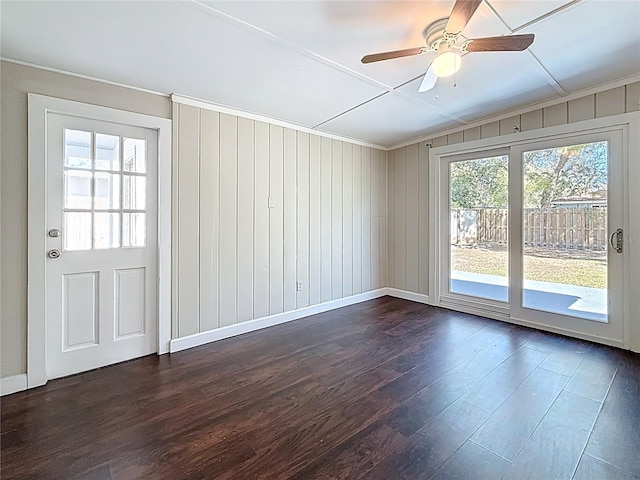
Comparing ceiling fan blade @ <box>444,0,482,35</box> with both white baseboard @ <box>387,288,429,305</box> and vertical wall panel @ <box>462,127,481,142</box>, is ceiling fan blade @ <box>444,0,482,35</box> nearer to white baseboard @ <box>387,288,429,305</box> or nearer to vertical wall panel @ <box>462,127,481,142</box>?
vertical wall panel @ <box>462,127,481,142</box>

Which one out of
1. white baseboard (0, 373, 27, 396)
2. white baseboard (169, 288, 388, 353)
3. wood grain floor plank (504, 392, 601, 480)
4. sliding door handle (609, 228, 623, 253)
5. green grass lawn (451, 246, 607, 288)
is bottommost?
wood grain floor plank (504, 392, 601, 480)

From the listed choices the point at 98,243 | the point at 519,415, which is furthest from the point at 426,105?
the point at 98,243

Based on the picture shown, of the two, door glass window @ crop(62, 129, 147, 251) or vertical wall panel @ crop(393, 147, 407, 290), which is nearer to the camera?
door glass window @ crop(62, 129, 147, 251)

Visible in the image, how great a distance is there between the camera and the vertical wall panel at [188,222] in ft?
9.96

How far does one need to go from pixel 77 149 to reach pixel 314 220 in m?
2.54

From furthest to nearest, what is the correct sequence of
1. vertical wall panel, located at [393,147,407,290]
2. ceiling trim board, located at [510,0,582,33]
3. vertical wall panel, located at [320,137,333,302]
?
vertical wall panel, located at [393,147,407,290], vertical wall panel, located at [320,137,333,302], ceiling trim board, located at [510,0,582,33]

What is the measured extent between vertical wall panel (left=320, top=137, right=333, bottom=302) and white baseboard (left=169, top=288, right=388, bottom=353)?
198 millimetres

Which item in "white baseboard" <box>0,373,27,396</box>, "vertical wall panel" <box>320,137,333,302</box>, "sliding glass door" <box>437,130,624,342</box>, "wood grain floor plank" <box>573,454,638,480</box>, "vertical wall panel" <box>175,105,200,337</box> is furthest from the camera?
"vertical wall panel" <box>320,137,333,302</box>

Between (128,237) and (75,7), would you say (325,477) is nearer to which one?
(128,237)

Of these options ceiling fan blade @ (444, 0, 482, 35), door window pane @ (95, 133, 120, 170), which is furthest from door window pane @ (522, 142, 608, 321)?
door window pane @ (95, 133, 120, 170)

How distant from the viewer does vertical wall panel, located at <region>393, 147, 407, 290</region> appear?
4.96m

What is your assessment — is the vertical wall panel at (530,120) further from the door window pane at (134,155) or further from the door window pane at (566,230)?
the door window pane at (134,155)

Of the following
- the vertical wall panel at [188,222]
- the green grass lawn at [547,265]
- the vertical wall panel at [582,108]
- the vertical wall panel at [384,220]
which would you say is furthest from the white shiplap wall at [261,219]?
the vertical wall panel at [582,108]

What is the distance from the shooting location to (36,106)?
92.6 inches
